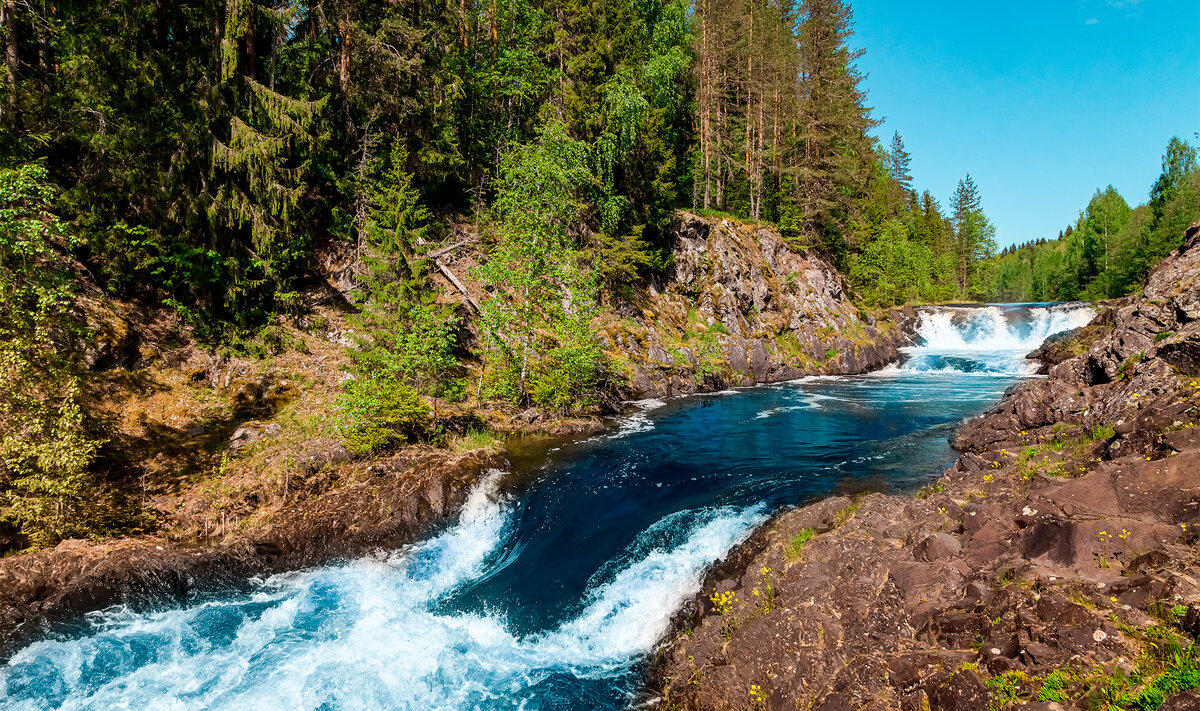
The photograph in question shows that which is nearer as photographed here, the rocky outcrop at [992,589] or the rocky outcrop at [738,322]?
the rocky outcrop at [992,589]

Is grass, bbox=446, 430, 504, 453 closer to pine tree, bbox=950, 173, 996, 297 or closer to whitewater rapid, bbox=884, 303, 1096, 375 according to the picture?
whitewater rapid, bbox=884, 303, 1096, 375

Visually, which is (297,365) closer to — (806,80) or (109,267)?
(109,267)

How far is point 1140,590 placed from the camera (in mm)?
4742

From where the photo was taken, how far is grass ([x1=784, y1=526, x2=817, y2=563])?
309 inches

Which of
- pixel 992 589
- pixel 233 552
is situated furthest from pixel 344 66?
pixel 992 589

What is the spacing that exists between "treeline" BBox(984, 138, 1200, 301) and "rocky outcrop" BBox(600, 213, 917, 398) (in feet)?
74.2

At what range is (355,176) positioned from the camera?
19.8 meters

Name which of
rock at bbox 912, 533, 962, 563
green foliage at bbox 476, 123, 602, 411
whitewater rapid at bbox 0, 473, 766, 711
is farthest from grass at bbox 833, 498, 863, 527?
green foliage at bbox 476, 123, 602, 411

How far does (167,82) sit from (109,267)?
210 inches

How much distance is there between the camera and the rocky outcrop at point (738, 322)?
25672 millimetres

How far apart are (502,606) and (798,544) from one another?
16.9 ft

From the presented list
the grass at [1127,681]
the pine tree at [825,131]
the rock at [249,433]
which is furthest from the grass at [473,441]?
the pine tree at [825,131]

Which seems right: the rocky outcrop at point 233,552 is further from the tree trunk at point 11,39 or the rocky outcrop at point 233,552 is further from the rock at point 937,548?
the tree trunk at point 11,39

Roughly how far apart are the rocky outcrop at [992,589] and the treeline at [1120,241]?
140ft
